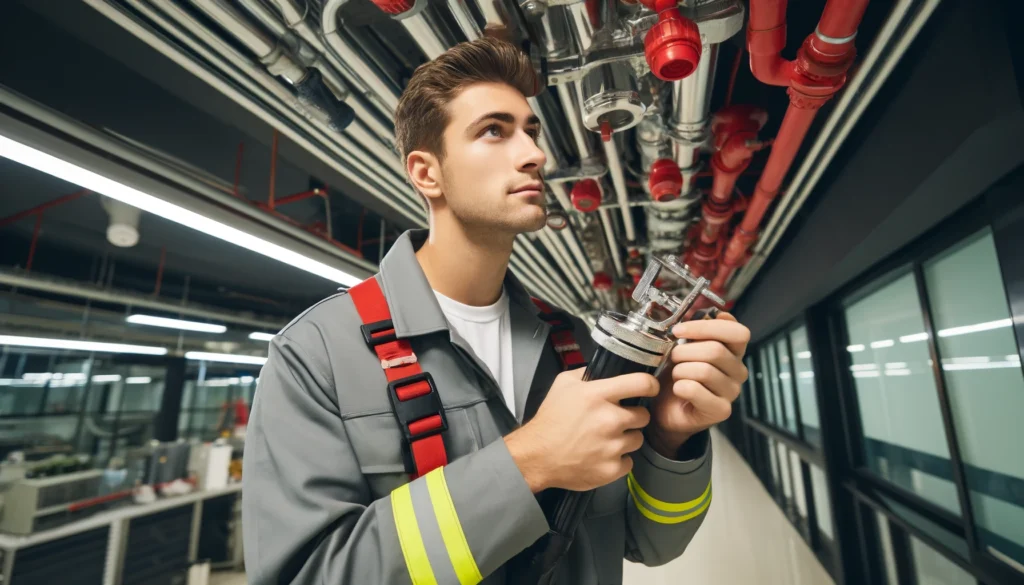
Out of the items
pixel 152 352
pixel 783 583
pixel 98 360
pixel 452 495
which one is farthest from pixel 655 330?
pixel 98 360

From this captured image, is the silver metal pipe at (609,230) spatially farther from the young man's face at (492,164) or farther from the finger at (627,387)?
the finger at (627,387)

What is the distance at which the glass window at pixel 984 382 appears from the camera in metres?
1.32

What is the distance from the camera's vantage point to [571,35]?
1103mm

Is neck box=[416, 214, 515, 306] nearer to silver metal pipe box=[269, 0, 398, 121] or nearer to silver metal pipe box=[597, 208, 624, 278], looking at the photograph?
silver metal pipe box=[269, 0, 398, 121]

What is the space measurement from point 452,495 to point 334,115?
1164mm

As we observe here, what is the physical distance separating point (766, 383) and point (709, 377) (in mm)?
5791

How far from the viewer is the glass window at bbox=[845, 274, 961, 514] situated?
179 centimetres

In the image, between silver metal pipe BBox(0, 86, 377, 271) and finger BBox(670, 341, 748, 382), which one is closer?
finger BBox(670, 341, 748, 382)

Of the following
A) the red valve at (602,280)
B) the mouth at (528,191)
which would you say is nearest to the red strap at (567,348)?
the mouth at (528,191)

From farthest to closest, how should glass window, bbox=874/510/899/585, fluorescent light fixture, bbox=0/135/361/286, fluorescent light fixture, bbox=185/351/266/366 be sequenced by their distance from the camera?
fluorescent light fixture, bbox=185/351/266/366
glass window, bbox=874/510/899/585
fluorescent light fixture, bbox=0/135/361/286

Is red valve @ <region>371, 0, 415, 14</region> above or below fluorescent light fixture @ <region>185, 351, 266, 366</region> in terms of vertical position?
above

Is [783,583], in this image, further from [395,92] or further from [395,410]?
[395,92]

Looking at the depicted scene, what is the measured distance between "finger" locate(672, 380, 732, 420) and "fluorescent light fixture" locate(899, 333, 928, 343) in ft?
5.66

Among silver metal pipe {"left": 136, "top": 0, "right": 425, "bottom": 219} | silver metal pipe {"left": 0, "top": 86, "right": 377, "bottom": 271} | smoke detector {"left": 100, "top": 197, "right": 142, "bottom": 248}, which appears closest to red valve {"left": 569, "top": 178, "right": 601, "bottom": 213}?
silver metal pipe {"left": 136, "top": 0, "right": 425, "bottom": 219}
